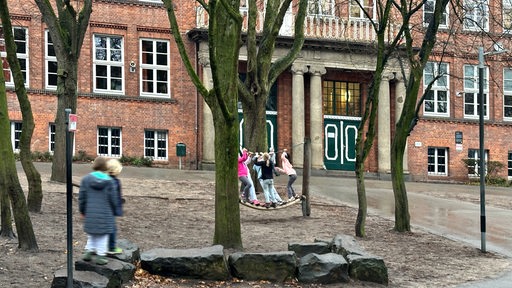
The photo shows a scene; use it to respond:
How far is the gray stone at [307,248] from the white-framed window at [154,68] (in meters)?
21.0

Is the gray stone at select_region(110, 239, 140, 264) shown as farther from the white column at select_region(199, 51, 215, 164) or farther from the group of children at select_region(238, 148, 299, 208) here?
the white column at select_region(199, 51, 215, 164)

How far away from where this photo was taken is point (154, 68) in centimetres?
3152

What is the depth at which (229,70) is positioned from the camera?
1169cm

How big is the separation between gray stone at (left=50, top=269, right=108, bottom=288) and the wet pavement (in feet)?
18.5

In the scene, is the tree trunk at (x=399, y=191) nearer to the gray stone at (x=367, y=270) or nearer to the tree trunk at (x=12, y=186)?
the gray stone at (x=367, y=270)

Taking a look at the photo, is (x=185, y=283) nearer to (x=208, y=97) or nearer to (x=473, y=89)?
(x=208, y=97)

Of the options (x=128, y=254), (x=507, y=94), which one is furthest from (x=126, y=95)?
(x=128, y=254)

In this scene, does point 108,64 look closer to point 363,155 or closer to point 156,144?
point 156,144

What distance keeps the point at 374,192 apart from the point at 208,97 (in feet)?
45.2

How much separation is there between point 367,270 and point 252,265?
1.77 m

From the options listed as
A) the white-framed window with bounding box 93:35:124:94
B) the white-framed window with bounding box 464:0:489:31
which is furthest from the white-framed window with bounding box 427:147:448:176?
the white-framed window with bounding box 93:35:124:94

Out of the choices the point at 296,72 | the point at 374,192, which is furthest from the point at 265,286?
the point at 296,72

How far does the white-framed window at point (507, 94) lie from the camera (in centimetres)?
3666

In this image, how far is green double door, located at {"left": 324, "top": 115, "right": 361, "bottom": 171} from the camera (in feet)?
111
